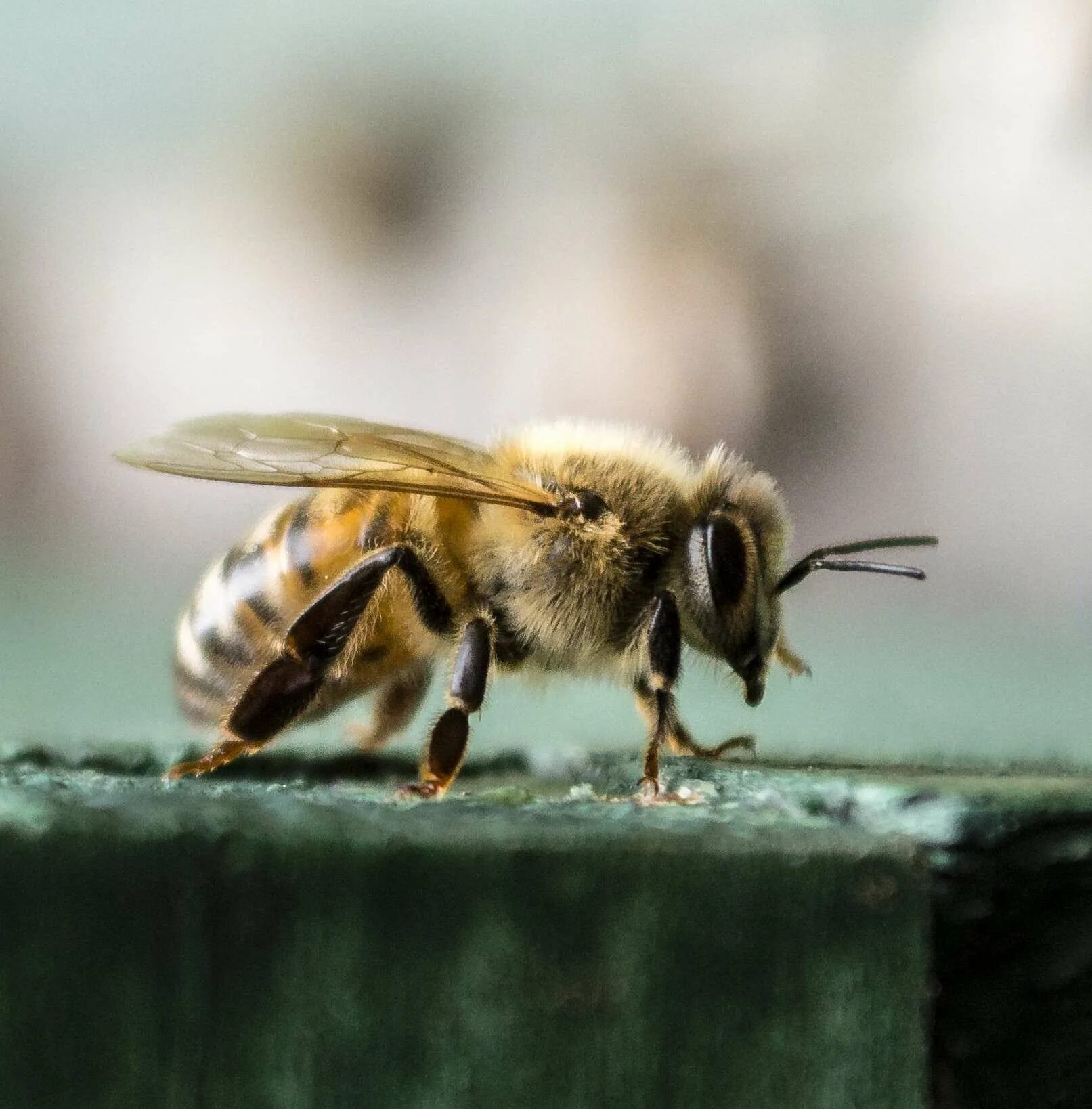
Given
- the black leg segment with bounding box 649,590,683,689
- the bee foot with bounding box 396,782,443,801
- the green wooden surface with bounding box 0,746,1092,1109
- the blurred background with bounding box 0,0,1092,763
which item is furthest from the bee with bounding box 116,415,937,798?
the blurred background with bounding box 0,0,1092,763

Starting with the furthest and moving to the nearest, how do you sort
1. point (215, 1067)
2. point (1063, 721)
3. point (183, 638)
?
point (1063, 721)
point (183, 638)
point (215, 1067)

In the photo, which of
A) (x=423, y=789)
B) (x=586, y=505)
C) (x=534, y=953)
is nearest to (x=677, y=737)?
(x=586, y=505)

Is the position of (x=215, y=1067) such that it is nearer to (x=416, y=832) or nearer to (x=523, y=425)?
(x=416, y=832)

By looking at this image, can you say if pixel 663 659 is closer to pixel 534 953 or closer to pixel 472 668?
pixel 472 668

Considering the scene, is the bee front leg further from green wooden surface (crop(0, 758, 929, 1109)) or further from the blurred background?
the blurred background

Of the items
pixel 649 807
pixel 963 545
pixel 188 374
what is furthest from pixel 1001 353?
pixel 649 807
